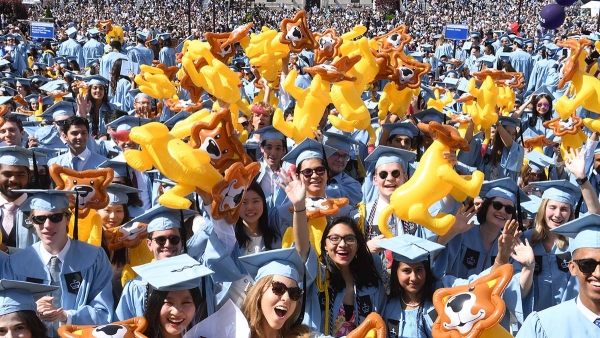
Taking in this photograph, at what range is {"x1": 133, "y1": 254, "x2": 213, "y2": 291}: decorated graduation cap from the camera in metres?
3.39

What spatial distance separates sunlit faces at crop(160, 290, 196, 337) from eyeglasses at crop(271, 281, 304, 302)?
45 cm

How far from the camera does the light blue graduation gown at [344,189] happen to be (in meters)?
5.84

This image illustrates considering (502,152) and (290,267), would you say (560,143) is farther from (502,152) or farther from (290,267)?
(290,267)

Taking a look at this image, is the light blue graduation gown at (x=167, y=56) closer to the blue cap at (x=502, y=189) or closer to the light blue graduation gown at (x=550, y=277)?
the blue cap at (x=502, y=189)

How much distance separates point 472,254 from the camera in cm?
491

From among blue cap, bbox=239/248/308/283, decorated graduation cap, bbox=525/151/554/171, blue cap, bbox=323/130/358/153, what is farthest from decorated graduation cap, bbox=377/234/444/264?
decorated graduation cap, bbox=525/151/554/171

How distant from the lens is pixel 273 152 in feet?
20.1

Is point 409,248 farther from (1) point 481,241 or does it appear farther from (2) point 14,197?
(2) point 14,197

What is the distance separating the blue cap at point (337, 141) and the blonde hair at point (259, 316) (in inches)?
110

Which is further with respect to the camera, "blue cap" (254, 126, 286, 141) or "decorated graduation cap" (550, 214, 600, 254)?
"blue cap" (254, 126, 286, 141)

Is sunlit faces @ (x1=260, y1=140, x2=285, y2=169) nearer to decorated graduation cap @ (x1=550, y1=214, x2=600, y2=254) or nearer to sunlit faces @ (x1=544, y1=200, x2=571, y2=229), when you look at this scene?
sunlit faces @ (x1=544, y1=200, x2=571, y2=229)

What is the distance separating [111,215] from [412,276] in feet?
7.61

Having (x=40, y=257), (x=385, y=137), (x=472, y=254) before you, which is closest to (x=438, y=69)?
(x=385, y=137)

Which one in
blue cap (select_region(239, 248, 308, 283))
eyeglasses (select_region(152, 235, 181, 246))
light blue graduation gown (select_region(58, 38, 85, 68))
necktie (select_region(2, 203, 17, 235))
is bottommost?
light blue graduation gown (select_region(58, 38, 85, 68))
